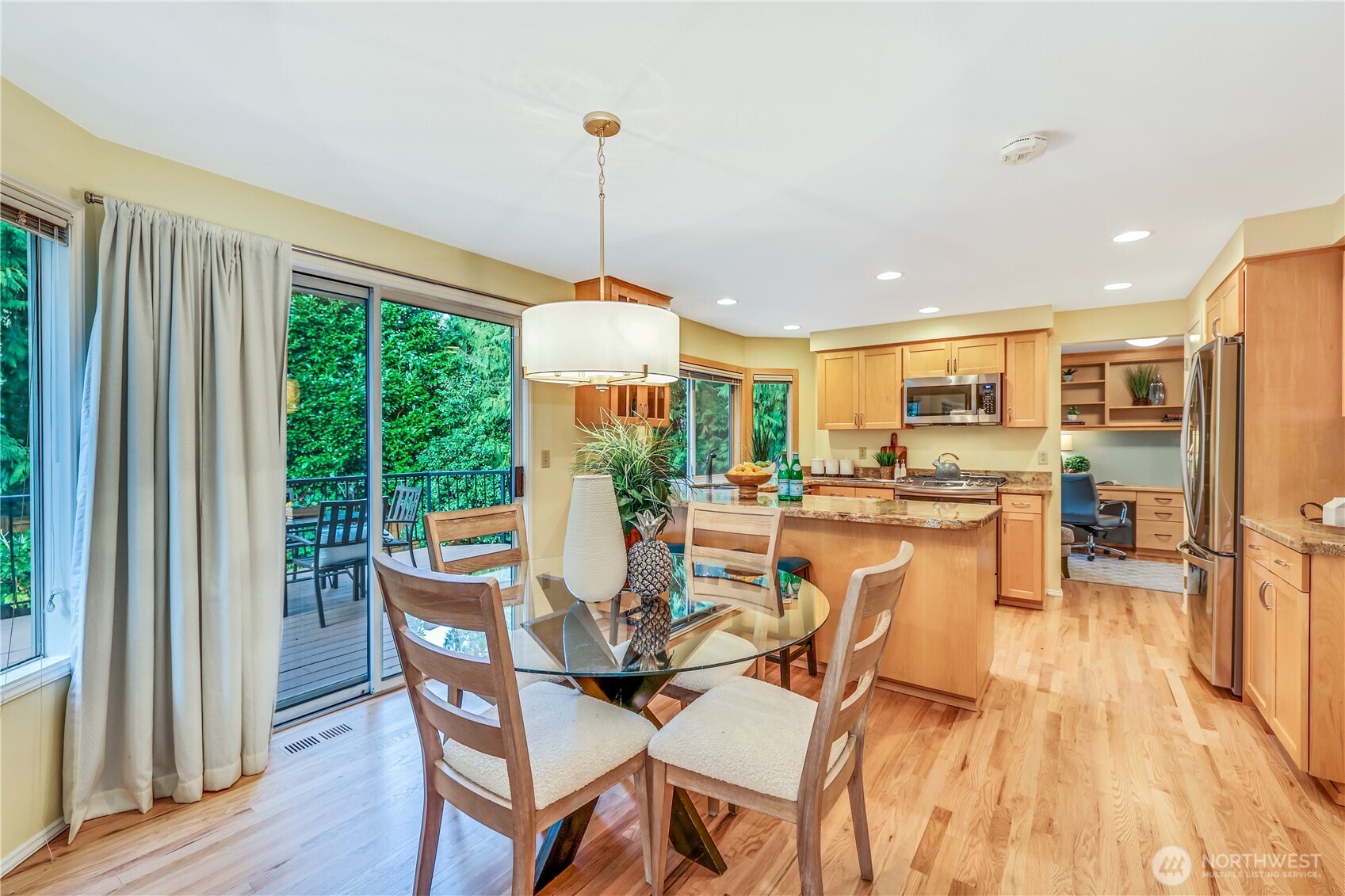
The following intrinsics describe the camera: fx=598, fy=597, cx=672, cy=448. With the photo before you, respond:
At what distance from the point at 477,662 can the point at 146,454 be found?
160 cm

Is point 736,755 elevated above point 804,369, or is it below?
below

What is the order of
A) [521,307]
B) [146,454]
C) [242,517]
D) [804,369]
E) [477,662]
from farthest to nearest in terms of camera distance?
[804,369], [521,307], [242,517], [146,454], [477,662]

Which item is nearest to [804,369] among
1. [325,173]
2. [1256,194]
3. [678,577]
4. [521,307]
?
[521,307]

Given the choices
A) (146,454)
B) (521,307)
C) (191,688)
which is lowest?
(191,688)

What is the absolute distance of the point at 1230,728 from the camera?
253 centimetres

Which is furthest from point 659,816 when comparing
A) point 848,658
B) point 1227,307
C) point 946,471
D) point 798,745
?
point 946,471

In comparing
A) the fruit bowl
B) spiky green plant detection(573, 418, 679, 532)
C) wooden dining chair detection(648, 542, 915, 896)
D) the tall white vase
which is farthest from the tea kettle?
the tall white vase

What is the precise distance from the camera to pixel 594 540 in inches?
73.0

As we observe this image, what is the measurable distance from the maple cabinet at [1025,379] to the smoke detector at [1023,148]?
302 centimetres

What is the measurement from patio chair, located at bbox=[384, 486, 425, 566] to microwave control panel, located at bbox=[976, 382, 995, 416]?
Answer: 13.8 ft

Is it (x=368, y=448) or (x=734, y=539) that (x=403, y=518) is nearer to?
(x=368, y=448)

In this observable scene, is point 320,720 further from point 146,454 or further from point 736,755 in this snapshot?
point 736,755

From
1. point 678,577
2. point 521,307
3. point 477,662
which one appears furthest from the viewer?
point 521,307

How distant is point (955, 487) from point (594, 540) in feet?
12.0
